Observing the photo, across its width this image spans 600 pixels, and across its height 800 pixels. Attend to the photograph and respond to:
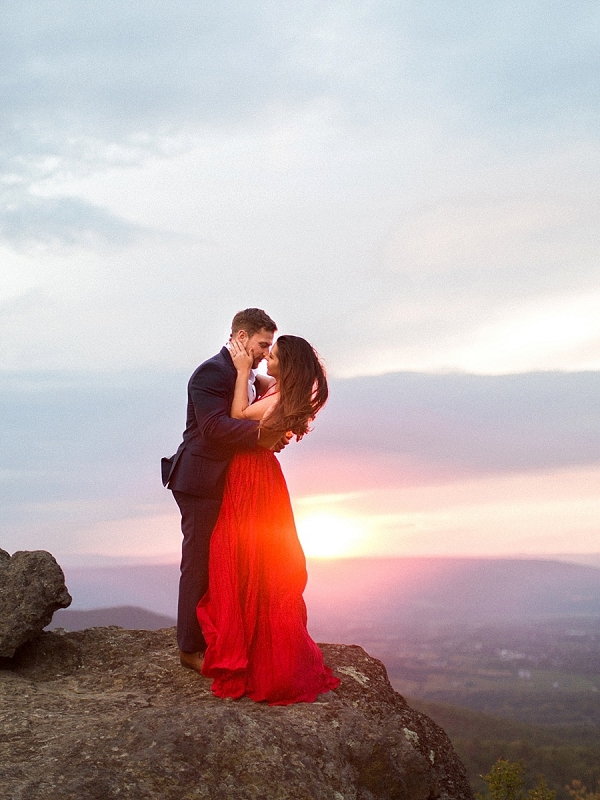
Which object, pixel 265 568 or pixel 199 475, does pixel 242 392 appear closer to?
pixel 199 475

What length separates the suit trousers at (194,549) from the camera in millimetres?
8500

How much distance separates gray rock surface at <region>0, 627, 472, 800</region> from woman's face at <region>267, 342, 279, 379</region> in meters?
3.41

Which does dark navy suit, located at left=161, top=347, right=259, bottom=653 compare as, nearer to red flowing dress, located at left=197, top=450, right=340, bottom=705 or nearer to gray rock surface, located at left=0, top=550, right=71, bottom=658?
red flowing dress, located at left=197, top=450, right=340, bottom=705

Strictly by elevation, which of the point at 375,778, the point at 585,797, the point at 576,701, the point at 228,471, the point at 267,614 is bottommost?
the point at 576,701

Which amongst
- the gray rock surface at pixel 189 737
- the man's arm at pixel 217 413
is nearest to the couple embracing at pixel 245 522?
the man's arm at pixel 217 413

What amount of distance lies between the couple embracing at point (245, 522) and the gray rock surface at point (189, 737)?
0.39m

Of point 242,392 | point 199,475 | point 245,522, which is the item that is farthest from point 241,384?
point 245,522

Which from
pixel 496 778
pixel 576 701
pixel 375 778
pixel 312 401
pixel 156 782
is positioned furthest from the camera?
pixel 576 701

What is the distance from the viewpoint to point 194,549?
8.51m

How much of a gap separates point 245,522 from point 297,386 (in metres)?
1.76

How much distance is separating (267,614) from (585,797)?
46.8 feet

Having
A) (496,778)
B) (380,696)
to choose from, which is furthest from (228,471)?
(496,778)

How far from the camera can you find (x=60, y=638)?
33.2 feet

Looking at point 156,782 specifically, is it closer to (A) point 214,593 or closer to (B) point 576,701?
(A) point 214,593
